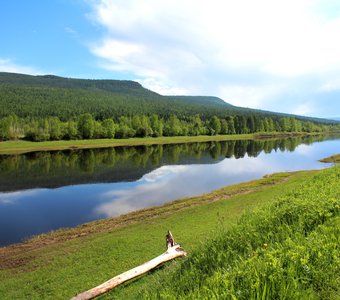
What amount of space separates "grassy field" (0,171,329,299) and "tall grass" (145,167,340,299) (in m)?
1.50

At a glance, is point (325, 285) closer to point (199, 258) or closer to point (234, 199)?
point (199, 258)

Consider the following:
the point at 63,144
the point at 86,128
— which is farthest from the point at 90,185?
the point at 86,128

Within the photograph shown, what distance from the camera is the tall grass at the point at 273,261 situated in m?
5.01

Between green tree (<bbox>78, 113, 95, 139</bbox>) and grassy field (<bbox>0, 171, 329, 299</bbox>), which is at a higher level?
green tree (<bbox>78, 113, 95, 139</bbox>)

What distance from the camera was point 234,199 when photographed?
30078 mm

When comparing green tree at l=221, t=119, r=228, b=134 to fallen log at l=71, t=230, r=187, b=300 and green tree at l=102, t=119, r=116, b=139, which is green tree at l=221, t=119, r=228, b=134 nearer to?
green tree at l=102, t=119, r=116, b=139

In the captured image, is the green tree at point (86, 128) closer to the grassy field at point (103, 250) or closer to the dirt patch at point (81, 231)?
the dirt patch at point (81, 231)

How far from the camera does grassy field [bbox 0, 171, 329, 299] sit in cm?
1420

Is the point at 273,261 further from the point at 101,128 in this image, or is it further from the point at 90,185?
the point at 101,128

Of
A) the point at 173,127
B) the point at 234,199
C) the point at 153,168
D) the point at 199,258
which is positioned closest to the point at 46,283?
the point at 199,258

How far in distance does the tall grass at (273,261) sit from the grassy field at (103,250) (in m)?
1.50

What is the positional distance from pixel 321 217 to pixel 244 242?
2120mm

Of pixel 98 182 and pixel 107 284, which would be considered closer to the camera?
pixel 107 284

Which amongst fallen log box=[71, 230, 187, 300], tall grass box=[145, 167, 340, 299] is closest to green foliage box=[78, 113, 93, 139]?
fallen log box=[71, 230, 187, 300]
